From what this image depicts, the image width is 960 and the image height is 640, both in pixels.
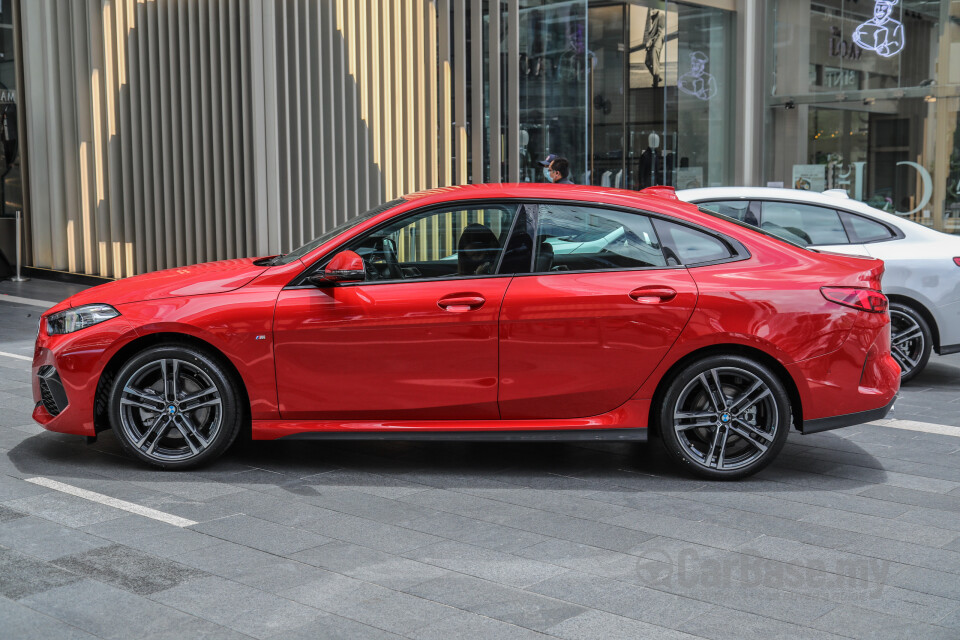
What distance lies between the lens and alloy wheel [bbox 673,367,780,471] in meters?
5.64

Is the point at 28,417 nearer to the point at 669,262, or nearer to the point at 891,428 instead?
the point at 669,262

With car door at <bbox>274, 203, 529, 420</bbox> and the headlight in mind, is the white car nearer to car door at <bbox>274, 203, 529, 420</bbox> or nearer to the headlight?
car door at <bbox>274, 203, 529, 420</bbox>

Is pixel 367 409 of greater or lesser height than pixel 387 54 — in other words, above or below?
below

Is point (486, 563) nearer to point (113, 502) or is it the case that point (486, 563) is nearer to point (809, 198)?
point (113, 502)

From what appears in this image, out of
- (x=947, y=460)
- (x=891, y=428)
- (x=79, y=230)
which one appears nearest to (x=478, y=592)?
(x=947, y=460)

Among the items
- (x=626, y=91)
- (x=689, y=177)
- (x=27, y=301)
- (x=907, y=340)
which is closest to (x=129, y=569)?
(x=907, y=340)

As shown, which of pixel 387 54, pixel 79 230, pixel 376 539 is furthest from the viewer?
pixel 79 230

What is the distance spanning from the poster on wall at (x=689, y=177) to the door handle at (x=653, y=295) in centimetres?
1174

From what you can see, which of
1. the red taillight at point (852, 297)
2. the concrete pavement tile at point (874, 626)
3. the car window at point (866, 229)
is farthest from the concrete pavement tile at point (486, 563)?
the car window at point (866, 229)

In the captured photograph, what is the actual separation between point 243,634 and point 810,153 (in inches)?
597

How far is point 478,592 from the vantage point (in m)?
4.09

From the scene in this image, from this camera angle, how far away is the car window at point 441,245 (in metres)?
5.75

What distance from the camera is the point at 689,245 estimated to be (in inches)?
227

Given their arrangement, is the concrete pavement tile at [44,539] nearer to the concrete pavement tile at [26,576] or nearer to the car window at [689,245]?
the concrete pavement tile at [26,576]
